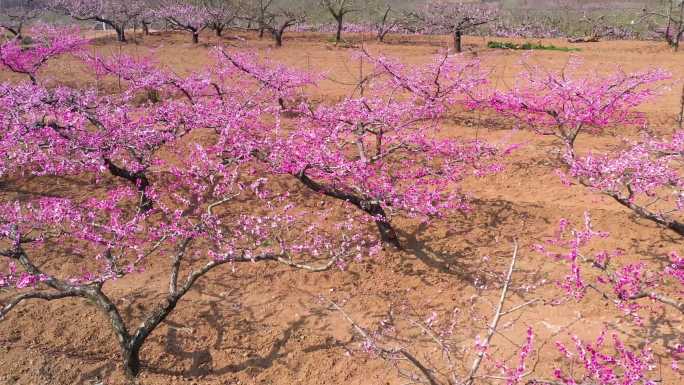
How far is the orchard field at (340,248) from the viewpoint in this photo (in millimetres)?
6266

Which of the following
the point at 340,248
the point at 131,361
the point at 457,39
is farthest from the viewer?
the point at 457,39

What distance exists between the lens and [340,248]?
27.9 ft

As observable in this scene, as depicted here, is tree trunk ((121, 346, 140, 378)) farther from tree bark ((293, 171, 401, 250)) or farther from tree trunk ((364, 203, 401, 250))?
tree trunk ((364, 203, 401, 250))

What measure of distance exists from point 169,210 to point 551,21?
41007mm

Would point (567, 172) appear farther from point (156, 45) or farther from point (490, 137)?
point (156, 45)

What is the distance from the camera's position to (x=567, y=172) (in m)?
10.8

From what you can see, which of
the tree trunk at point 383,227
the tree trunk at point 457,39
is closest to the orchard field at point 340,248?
the tree trunk at point 383,227

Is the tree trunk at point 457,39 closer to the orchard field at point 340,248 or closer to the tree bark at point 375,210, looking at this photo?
the orchard field at point 340,248

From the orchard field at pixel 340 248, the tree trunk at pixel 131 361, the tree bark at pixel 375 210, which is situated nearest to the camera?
the tree trunk at pixel 131 361

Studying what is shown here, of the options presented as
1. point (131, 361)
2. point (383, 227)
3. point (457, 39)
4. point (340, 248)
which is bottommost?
point (131, 361)

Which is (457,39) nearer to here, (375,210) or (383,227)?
(383,227)

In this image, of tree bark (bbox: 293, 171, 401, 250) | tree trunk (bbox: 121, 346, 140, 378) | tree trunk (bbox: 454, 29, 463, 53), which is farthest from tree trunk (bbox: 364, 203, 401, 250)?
tree trunk (bbox: 454, 29, 463, 53)

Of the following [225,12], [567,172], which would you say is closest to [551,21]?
[225,12]

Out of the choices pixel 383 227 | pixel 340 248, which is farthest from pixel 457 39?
pixel 340 248
